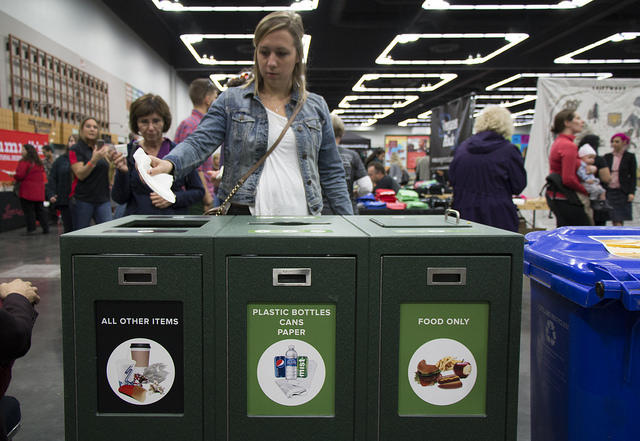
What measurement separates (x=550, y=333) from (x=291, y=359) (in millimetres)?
748

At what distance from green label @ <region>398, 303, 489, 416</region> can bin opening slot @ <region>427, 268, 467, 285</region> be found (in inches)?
2.0

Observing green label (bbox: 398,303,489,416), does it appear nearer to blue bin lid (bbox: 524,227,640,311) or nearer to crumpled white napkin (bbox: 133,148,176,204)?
blue bin lid (bbox: 524,227,640,311)

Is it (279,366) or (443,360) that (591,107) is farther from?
(279,366)

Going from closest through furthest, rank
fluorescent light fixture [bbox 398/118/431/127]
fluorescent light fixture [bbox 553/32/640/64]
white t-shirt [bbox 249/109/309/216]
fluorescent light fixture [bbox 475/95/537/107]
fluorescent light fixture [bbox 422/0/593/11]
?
1. white t-shirt [bbox 249/109/309/216]
2. fluorescent light fixture [bbox 422/0/593/11]
3. fluorescent light fixture [bbox 553/32/640/64]
4. fluorescent light fixture [bbox 475/95/537/107]
5. fluorescent light fixture [bbox 398/118/431/127]

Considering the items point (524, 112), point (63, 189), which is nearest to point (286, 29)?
point (63, 189)

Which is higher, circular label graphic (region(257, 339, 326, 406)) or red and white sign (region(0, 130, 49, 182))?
red and white sign (region(0, 130, 49, 182))

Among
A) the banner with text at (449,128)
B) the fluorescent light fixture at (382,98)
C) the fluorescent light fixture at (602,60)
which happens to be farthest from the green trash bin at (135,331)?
the fluorescent light fixture at (382,98)

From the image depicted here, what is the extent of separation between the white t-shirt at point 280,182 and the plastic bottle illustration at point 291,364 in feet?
2.66

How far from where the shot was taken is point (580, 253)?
4.26ft

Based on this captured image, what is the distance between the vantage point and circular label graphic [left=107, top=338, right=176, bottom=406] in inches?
43.1

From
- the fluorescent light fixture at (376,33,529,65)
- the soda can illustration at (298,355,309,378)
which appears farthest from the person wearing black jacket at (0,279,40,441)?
the fluorescent light fixture at (376,33,529,65)

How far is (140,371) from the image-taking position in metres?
1.10

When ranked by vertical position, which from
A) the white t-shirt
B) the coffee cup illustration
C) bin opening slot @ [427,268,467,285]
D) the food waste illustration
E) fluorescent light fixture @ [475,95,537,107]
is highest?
fluorescent light fixture @ [475,95,537,107]

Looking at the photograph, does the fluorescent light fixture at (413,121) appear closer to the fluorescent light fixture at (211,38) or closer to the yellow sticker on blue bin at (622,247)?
the fluorescent light fixture at (211,38)
